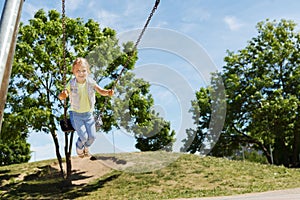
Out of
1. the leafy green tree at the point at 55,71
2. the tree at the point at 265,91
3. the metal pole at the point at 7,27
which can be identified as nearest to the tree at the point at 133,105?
the leafy green tree at the point at 55,71

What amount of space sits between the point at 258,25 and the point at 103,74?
17.5 meters

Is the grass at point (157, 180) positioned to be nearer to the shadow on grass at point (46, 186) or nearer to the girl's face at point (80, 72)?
the shadow on grass at point (46, 186)

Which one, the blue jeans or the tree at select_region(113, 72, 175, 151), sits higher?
the tree at select_region(113, 72, 175, 151)

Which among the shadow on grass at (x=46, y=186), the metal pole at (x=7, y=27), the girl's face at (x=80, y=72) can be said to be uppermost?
the girl's face at (x=80, y=72)

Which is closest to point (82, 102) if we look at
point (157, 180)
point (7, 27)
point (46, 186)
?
point (7, 27)

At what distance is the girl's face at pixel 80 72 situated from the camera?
19.4ft

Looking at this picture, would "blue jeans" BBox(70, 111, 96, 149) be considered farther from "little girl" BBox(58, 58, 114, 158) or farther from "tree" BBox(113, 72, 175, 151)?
"tree" BBox(113, 72, 175, 151)

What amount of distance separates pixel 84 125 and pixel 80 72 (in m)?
0.87

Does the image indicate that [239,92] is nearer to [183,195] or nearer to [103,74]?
[103,74]

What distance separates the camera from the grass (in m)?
16.9

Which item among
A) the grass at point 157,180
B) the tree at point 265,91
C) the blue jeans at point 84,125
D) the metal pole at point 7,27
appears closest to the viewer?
the metal pole at point 7,27

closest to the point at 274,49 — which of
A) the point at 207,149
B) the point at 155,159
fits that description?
the point at 207,149

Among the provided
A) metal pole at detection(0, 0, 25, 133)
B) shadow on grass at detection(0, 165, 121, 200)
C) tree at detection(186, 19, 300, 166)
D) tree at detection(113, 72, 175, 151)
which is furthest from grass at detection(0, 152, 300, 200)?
metal pole at detection(0, 0, 25, 133)

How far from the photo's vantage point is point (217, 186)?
17156mm
